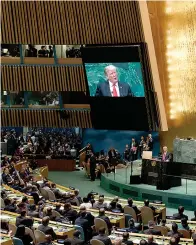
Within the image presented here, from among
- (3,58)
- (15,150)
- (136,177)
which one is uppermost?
(3,58)

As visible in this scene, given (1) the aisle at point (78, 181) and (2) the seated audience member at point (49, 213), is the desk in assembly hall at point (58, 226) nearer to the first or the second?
(2) the seated audience member at point (49, 213)

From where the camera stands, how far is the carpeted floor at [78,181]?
71.3 ft

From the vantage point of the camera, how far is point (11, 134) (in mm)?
28953

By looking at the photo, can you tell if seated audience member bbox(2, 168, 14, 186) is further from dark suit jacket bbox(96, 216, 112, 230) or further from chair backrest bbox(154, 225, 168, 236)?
chair backrest bbox(154, 225, 168, 236)

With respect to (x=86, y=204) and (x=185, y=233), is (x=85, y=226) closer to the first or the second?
(x=185, y=233)

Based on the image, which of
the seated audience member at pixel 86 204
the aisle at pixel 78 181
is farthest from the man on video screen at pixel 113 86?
the seated audience member at pixel 86 204

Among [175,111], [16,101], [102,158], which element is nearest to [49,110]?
[16,101]

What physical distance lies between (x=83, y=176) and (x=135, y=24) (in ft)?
21.4

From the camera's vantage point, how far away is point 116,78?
78.4 feet

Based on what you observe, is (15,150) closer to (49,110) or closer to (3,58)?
(49,110)

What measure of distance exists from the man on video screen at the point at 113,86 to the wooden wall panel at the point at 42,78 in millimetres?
1543

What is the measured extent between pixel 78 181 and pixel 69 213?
32.2 ft

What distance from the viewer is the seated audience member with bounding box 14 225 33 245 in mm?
11016

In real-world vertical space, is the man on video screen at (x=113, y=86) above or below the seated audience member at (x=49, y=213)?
above
